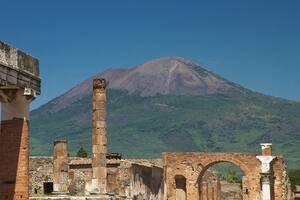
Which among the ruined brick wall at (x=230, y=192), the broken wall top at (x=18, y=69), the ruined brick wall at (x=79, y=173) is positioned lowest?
the ruined brick wall at (x=230, y=192)

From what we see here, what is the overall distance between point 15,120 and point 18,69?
1013 millimetres

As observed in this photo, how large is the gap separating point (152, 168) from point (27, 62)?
25.1 m

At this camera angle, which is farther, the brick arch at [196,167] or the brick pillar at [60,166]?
the brick arch at [196,167]

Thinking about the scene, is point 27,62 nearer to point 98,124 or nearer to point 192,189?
point 98,124

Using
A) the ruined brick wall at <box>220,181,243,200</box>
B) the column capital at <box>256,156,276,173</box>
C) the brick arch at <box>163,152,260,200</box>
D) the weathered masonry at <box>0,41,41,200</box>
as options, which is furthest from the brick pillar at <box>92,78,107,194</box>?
the ruined brick wall at <box>220,181,243,200</box>

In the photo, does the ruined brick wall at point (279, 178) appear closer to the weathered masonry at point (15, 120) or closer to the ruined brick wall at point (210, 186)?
the ruined brick wall at point (210, 186)

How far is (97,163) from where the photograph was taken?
26219mm

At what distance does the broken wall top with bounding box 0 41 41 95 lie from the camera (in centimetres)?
1307

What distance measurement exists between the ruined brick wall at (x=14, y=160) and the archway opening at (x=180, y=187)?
28974 millimetres

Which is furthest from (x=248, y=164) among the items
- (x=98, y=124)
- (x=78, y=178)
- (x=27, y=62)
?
(x=27, y=62)

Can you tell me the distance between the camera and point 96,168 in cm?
2614

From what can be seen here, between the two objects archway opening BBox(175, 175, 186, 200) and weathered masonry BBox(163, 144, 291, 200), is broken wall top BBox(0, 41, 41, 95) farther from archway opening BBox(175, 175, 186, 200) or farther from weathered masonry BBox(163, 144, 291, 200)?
archway opening BBox(175, 175, 186, 200)

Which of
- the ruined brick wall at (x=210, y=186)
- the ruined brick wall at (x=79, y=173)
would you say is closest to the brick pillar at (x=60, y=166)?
the ruined brick wall at (x=79, y=173)

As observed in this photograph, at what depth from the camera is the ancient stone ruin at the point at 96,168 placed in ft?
44.8
